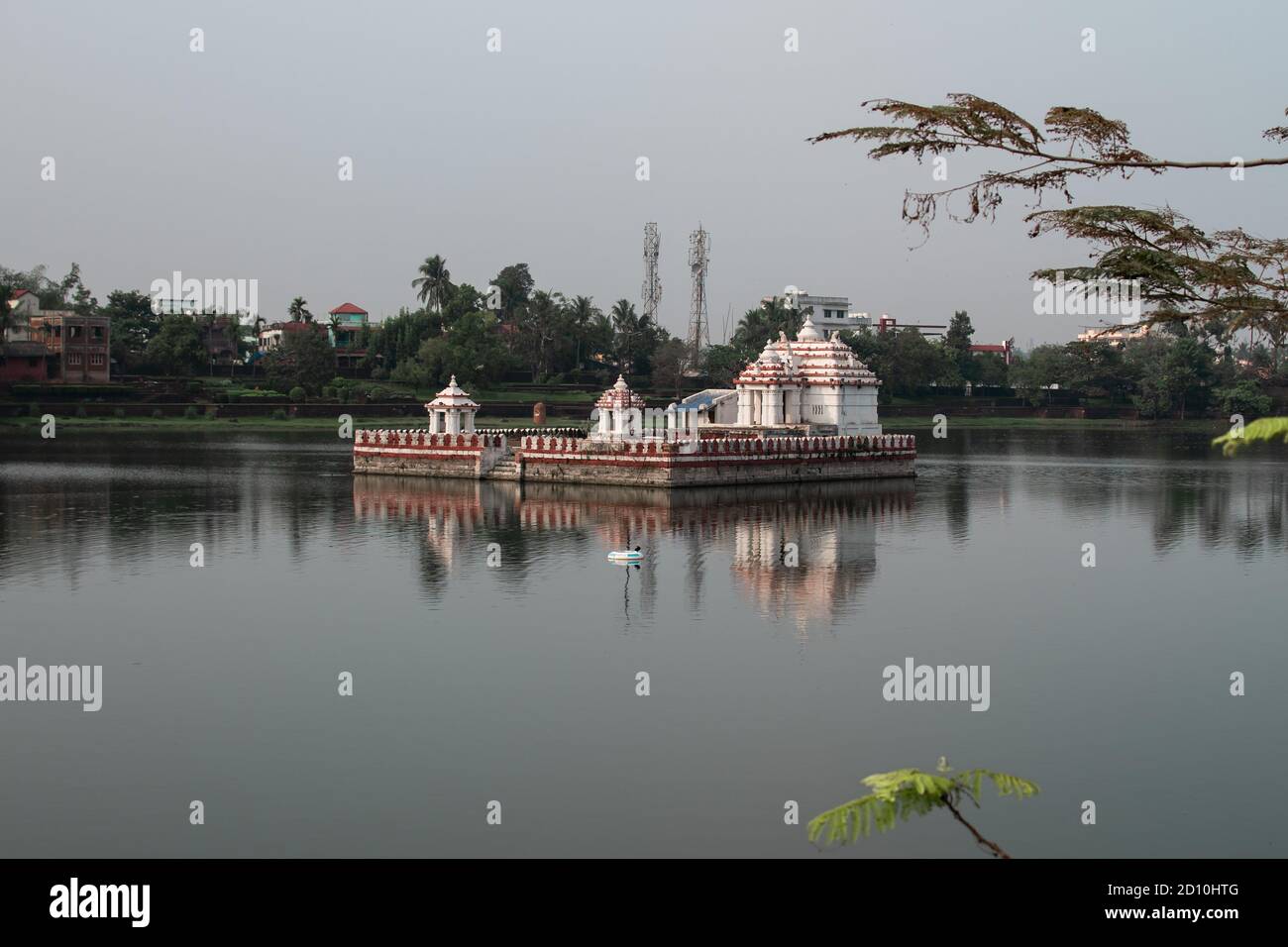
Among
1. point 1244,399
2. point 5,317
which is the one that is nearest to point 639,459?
point 5,317

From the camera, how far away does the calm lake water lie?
14.3 meters

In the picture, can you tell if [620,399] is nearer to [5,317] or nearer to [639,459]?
[639,459]

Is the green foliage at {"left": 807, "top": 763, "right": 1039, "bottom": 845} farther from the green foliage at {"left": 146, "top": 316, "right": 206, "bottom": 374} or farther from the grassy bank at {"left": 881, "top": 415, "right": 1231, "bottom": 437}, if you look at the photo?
the green foliage at {"left": 146, "top": 316, "right": 206, "bottom": 374}

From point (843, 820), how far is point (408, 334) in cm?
9773

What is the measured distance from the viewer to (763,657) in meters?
21.2

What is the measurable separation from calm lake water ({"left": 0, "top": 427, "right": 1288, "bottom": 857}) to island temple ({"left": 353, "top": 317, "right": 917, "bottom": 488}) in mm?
5676

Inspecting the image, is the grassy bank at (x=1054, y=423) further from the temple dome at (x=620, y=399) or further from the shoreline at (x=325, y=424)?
the temple dome at (x=620, y=399)

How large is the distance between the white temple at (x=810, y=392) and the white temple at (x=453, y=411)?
1076cm

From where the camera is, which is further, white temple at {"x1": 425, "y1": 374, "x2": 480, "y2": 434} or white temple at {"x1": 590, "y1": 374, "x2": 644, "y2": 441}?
white temple at {"x1": 425, "y1": 374, "x2": 480, "y2": 434}

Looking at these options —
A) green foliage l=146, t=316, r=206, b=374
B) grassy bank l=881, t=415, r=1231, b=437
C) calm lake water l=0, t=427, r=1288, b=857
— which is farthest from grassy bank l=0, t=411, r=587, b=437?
calm lake water l=0, t=427, r=1288, b=857

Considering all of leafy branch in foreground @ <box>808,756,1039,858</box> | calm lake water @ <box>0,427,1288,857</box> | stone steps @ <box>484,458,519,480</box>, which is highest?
stone steps @ <box>484,458,519,480</box>

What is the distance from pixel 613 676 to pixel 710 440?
89.0 feet

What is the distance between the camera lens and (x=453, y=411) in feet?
176
